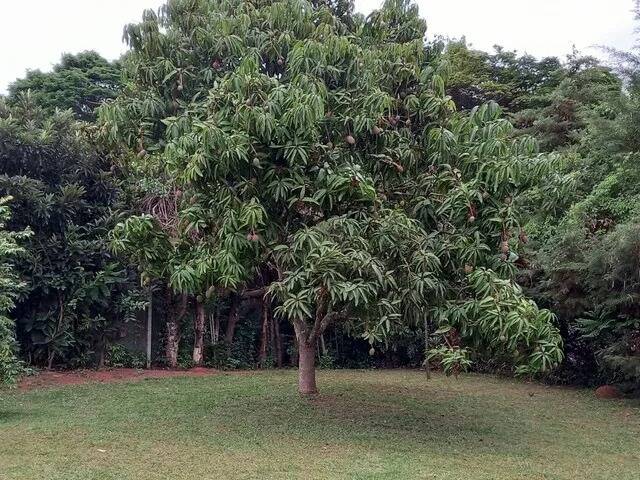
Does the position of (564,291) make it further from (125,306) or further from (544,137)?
(125,306)

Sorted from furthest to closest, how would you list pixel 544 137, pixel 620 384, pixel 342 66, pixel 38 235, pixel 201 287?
pixel 544 137, pixel 38 235, pixel 620 384, pixel 342 66, pixel 201 287

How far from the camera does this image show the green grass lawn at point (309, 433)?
193 inches

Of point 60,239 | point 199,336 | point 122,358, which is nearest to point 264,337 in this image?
point 199,336

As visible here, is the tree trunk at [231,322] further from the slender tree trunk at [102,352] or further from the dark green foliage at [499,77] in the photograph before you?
the dark green foliage at [499,77]

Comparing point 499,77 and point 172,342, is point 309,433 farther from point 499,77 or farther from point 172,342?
point 499,77

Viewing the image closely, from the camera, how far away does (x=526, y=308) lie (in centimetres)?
519

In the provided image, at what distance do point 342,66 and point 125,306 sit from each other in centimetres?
654

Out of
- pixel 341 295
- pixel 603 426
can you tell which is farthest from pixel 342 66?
pixel 603 426

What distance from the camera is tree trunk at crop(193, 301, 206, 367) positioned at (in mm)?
11930

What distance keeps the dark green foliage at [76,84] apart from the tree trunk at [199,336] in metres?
8.33

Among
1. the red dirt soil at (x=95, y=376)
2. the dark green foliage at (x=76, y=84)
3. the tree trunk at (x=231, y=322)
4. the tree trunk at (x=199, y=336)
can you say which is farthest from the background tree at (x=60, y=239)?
the dark green foliage at (x=76, y=84)

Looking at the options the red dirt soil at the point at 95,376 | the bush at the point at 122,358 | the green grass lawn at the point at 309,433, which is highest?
the bush at the point at 122,358

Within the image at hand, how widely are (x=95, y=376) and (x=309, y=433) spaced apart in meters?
5.48

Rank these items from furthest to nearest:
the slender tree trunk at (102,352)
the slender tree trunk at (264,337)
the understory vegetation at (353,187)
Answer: the slender tree trunk at (264,337), the slender tree trunk at (102,352), the understory vegetation at (353,187)
